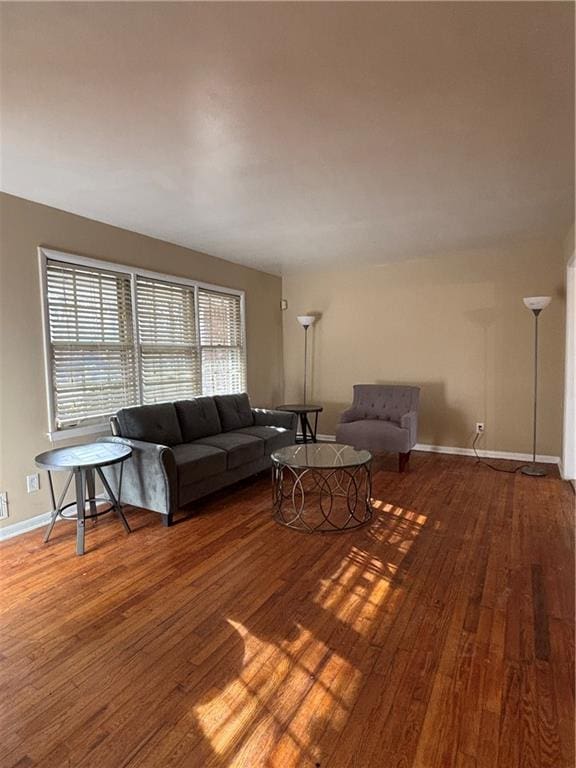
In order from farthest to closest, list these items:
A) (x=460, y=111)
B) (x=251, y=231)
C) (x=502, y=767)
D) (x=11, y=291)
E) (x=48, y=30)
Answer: (x=251, y=231) < (x=11, y=291) < (x=460, y=111) < (x=48, y=30) < (x=502, y=767)

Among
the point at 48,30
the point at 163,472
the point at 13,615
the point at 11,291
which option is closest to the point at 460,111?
the point at 48,30

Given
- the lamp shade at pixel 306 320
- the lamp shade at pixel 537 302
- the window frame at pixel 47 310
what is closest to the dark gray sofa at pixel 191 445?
the window frame at pixel 47 310

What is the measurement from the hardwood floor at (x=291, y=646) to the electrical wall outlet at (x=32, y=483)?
0.32 metres

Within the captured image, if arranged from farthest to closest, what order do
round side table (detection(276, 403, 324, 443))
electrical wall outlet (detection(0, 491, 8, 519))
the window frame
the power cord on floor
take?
round side table (detection(276, 403, 324, 443)) < the power cord on floor < the window frame < electrical wall outlet (detection(0, 491, 8, 519))

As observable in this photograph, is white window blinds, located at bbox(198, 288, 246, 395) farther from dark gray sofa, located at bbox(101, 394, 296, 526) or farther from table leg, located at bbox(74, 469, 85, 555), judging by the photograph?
table leg, located at bbox(74, 469, 85, 555)

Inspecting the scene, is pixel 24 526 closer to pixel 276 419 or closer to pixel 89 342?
pixel 89 342

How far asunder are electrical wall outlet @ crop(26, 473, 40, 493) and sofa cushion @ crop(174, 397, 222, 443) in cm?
120

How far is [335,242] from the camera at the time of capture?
4469 mm

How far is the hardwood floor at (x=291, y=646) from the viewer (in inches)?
55.3

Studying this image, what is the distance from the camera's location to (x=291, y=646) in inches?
73.6

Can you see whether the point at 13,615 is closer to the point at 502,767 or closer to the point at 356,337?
the point at 502,767

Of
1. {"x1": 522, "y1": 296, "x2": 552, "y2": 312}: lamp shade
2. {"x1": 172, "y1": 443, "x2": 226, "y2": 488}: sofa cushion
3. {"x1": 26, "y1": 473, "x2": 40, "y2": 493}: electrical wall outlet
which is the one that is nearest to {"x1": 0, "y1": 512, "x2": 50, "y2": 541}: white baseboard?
{"x1": 26, "y1": 473, "x2": 40, "y2": 493}: electrical wall outlet

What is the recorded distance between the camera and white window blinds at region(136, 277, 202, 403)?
4059mm

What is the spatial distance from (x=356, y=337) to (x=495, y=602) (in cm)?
400
